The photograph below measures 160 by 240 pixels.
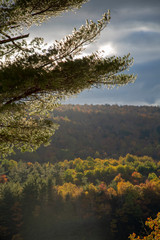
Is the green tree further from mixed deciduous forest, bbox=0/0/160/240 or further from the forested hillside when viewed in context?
the forested hillside

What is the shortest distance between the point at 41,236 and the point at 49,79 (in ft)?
113

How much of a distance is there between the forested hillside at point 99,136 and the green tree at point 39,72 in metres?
108

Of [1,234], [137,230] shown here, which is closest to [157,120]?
[137,230]

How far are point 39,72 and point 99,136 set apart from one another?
168428 millimetres

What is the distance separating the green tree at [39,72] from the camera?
25.2 ft

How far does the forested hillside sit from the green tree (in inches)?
4265

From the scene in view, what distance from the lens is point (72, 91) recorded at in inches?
356

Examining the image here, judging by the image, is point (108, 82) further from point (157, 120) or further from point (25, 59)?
point (157, 120)

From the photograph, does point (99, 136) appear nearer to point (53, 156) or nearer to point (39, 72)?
point (53, 156)

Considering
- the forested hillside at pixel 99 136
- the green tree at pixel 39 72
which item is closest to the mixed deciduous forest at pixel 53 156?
the green tree at pixel 39 72

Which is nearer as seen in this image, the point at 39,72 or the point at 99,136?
the point at 39,72

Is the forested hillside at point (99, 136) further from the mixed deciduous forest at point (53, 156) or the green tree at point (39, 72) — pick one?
the green tree at point (39, 72)

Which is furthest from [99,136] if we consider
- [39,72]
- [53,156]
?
[39,72]

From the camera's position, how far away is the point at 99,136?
17500 centimetres
